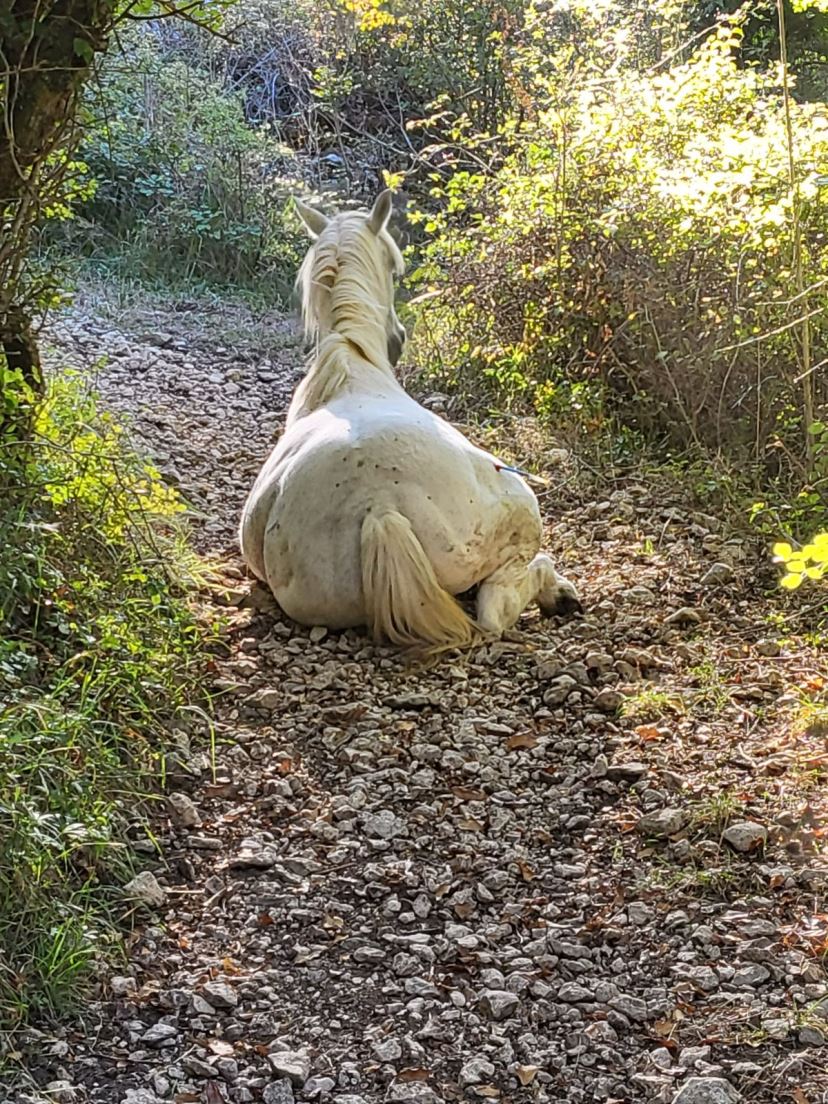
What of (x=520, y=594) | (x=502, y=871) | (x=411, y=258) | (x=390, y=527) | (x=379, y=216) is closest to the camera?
(x=502, y=871)

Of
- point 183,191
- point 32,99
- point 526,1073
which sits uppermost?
point 183,191

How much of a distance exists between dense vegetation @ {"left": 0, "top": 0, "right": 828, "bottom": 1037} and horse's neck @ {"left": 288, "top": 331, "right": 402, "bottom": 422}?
28.0 inches

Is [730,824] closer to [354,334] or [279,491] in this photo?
[279,491]

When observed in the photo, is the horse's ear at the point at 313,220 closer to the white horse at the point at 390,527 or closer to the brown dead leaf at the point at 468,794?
the white horse at the point at 390,527

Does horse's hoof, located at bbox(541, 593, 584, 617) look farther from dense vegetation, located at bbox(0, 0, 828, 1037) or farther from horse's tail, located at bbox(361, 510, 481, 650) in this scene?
dense vegetation, located at bbox(0, 0, 828, 1037)

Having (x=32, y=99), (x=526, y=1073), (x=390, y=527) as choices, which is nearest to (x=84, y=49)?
(x=32, y=99)

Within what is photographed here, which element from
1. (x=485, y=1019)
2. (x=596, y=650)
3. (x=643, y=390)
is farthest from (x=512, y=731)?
(x=643, y=390)

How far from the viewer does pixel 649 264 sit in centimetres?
567

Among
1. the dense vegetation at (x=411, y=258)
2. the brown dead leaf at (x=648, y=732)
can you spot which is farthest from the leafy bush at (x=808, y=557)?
the brown dead leaf at (x=648, y=732)

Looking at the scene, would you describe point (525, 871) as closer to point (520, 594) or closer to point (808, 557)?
point (808, 557)

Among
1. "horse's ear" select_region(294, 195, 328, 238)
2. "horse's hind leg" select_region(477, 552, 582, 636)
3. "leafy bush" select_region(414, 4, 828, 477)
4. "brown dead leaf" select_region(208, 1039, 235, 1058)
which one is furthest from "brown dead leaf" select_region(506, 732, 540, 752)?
"horse's ear" select_region(294, 195, 328, 238)

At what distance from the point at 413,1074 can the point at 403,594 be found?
6.25ft

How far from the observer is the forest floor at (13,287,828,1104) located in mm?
2311

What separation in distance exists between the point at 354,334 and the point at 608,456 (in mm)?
1493
